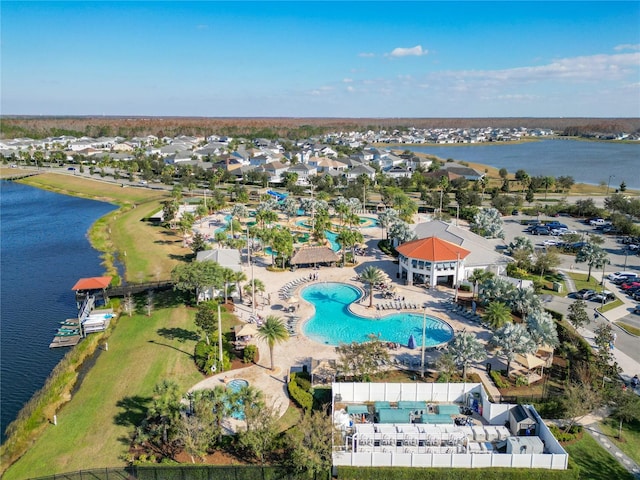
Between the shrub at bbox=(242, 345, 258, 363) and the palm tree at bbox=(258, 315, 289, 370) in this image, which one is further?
the shrub at bbox=(242, 345, 258, 363)

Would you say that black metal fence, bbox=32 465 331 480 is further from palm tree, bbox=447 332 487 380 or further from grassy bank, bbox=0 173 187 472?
palm tree, bbox=447 332 487 380

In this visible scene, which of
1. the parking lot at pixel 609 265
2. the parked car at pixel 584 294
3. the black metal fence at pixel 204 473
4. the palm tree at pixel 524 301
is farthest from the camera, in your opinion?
the parked car at pixel 584 294

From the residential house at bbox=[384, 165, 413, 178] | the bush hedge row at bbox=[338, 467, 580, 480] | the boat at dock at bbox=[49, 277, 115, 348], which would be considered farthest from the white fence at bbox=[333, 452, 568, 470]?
the residential house at bbox=[384, 165, 413, 178]

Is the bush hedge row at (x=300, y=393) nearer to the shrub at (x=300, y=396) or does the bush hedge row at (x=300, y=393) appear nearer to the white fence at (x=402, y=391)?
the shrub at (x=300, y=396)

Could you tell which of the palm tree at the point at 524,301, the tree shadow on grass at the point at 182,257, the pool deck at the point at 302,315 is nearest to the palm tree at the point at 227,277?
the pool deck at the point at 302,315

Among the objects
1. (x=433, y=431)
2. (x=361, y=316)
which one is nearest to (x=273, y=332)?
(x=361, y=316)
